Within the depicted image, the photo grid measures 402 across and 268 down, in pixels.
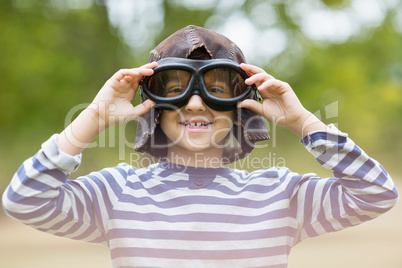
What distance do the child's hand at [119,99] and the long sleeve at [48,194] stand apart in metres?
0.19

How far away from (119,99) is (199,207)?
1.58ft

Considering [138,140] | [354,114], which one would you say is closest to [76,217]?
[138,140]

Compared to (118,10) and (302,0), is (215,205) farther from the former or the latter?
(302,0)

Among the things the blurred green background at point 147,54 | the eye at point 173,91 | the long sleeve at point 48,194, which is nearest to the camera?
the long sleeve at point 48,194

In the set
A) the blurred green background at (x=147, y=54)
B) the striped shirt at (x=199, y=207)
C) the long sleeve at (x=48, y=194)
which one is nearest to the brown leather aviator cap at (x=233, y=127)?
the striped shirt at (x=199, y=207)

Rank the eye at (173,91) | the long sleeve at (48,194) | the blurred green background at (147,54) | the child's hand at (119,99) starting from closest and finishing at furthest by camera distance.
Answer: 1. the long sleeve at (48,194)
2. the child's hand at (119,99)
3. the eye at (173,91)
4. the blurred green background at (147,54)

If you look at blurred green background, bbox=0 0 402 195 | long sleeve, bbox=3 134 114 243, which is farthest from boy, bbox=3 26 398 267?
blurred green background, bbox=0 0 402 195

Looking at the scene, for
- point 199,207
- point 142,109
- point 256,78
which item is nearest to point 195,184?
point 199,207

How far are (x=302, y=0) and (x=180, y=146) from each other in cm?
859

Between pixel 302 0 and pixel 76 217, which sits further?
pixel 302 0

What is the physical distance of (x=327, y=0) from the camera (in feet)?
32.8

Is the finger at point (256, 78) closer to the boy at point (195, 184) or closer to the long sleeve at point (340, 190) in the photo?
the boy at point (195, 184)

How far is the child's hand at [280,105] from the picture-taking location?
182 centimetres

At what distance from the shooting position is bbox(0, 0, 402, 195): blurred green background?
8242 mm
